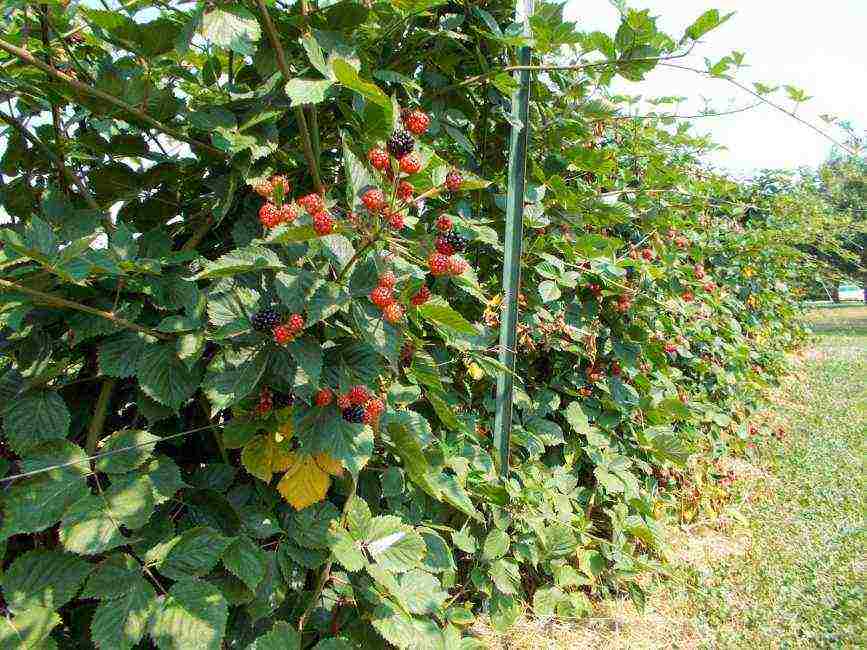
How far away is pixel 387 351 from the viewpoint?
3.15 feet

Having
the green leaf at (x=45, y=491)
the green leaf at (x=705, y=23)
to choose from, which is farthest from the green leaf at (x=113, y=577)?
the green leaf at (x=705, y=23)

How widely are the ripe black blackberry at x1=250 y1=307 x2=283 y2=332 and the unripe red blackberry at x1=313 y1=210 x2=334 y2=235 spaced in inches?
6.8

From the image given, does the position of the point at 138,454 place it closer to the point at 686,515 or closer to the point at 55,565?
the point at 55,565

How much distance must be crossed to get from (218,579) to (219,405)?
336 mm

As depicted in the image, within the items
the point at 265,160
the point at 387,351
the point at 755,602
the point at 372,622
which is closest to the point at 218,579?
the point at 372,622

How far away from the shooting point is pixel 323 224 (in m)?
0.85

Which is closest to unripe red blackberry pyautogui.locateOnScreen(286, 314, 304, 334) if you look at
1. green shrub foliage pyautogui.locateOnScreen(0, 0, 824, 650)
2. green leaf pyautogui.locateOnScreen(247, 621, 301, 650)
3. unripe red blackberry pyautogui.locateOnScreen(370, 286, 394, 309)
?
green shrub foliage pyautogui.locateOnScreen(0, 0, 824, 650)

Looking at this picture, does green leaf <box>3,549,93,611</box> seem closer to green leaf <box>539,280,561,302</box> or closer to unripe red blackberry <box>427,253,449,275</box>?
unripe red blackberry <box>427,253,449,275</box>

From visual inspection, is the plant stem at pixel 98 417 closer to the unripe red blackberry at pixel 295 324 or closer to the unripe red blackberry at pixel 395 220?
the unripe red blackberry at pixel 295 324

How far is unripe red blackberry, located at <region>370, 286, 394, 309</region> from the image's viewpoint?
3.08 ft

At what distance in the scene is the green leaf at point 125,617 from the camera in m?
0.85

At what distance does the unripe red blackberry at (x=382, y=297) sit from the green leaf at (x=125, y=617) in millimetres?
568

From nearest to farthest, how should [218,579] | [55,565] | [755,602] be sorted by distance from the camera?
[55,565]
[218,579]
[755,602]

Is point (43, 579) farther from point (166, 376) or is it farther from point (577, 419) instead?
point (577, 419)
